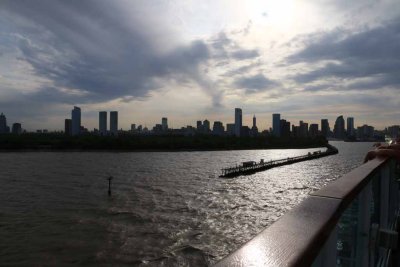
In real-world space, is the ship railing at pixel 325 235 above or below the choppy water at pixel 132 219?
above

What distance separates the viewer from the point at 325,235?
5.97 feet

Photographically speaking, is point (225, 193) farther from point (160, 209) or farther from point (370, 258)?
point (370, 258)

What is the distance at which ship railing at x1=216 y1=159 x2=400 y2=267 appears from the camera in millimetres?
1587

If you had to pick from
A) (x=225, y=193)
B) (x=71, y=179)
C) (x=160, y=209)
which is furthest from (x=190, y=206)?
(x=71, y=179)

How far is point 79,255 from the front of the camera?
767 inches

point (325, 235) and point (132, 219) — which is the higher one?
point (325, 235)

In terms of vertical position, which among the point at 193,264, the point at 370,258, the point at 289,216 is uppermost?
the point at 289,216

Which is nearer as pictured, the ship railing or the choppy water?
the ship railing

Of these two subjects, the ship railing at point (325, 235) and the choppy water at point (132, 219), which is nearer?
the ship railing at point (325, 235)

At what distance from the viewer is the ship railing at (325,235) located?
62.5 inches

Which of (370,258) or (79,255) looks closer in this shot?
(370,258)

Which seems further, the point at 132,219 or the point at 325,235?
the point at 132,219

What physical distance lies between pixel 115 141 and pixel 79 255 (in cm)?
13456

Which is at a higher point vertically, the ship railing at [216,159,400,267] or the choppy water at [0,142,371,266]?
the ship railing at [216,159,400,267]
